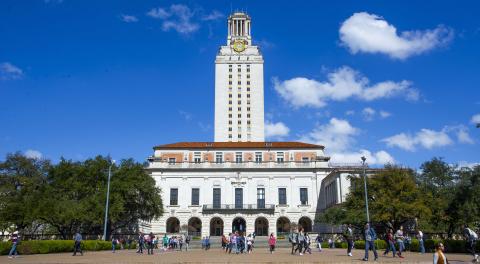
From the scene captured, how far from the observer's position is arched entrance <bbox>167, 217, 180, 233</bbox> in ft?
219

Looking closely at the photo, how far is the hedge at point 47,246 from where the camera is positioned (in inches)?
1044

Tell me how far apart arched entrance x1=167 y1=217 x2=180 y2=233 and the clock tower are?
32.7m

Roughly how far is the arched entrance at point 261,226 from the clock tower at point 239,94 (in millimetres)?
31722

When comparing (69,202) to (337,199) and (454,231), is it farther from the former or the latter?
(454,231)

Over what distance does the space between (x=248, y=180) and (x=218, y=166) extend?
524 centimetres

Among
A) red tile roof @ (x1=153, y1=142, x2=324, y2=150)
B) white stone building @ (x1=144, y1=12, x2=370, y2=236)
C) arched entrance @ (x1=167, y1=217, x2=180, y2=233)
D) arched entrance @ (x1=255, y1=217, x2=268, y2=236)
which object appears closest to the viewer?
white stone building @ (x1=144, y1=12, x2=370, y2=236)

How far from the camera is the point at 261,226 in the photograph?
6844cm

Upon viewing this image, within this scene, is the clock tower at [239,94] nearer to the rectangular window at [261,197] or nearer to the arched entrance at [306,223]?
the rectangular window at [261,197]

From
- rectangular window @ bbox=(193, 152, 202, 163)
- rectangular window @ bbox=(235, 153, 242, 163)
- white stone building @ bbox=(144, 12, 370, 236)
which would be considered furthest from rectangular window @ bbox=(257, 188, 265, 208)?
rectangular window @ bbox=(193, 152, 202, 163)

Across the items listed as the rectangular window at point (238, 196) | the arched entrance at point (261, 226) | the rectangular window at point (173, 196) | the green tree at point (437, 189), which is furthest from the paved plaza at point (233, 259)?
the arched entrance at point (261, 226)

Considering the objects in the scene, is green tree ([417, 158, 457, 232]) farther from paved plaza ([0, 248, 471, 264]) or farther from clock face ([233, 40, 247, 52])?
clock face ([233, 40, 247, 52])

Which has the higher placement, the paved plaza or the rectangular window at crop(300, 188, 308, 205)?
the rectangular window at crop(300, 188, 308, 205)

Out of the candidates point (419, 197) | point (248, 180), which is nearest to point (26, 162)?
point (248, 180)

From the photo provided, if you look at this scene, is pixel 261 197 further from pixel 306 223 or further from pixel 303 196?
pixel 306 223
